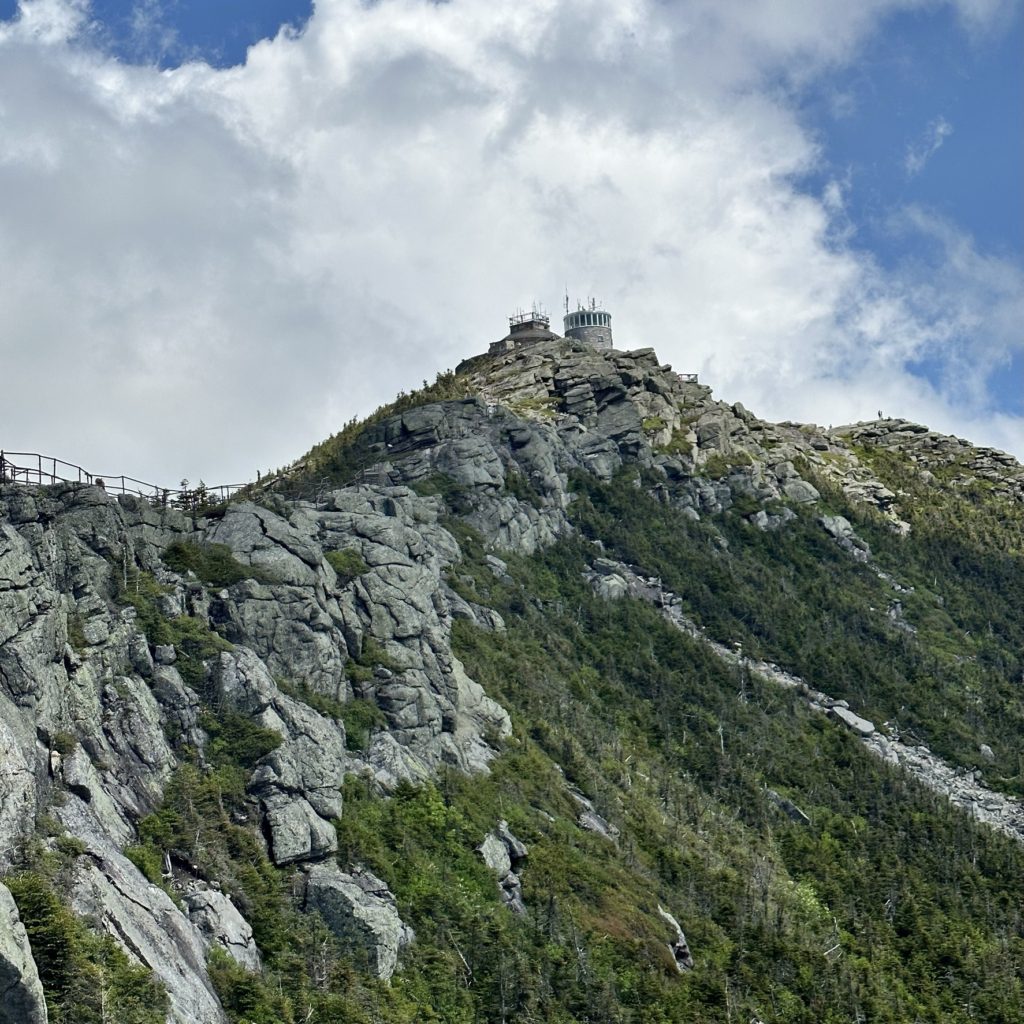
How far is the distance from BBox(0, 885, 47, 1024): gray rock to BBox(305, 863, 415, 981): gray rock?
923 inches

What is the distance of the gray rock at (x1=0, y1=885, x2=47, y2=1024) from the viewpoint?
48.5 meters

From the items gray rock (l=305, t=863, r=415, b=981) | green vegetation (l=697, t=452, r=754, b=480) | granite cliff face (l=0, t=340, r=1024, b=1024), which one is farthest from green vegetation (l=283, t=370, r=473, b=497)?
gray rock (l=305, t=863, r=415, b=981)

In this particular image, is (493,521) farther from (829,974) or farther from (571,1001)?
(571,1001)

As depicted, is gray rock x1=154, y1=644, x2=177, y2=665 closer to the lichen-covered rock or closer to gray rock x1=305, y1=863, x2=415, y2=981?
the lichen-covered rock

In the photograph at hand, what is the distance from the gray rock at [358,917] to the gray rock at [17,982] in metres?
23.5

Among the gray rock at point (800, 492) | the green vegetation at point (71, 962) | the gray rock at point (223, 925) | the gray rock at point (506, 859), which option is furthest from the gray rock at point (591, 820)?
the gray rock at point (800, 492)

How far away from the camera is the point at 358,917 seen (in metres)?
72.8

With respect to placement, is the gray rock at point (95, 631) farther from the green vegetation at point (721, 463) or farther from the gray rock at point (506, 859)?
the green vegetation at point (721, 463)

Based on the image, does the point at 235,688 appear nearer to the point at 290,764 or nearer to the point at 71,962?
the point at 290,764

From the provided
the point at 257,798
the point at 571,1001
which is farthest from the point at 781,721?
the point at 257,798

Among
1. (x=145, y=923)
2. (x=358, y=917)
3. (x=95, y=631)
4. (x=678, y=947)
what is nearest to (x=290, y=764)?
(x=358, y=917)

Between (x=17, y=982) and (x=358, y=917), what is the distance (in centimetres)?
2576

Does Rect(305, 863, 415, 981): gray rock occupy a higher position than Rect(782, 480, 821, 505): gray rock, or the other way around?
Rect(782, 480, 821, 505): gray rock

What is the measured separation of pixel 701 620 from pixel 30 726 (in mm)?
95614
